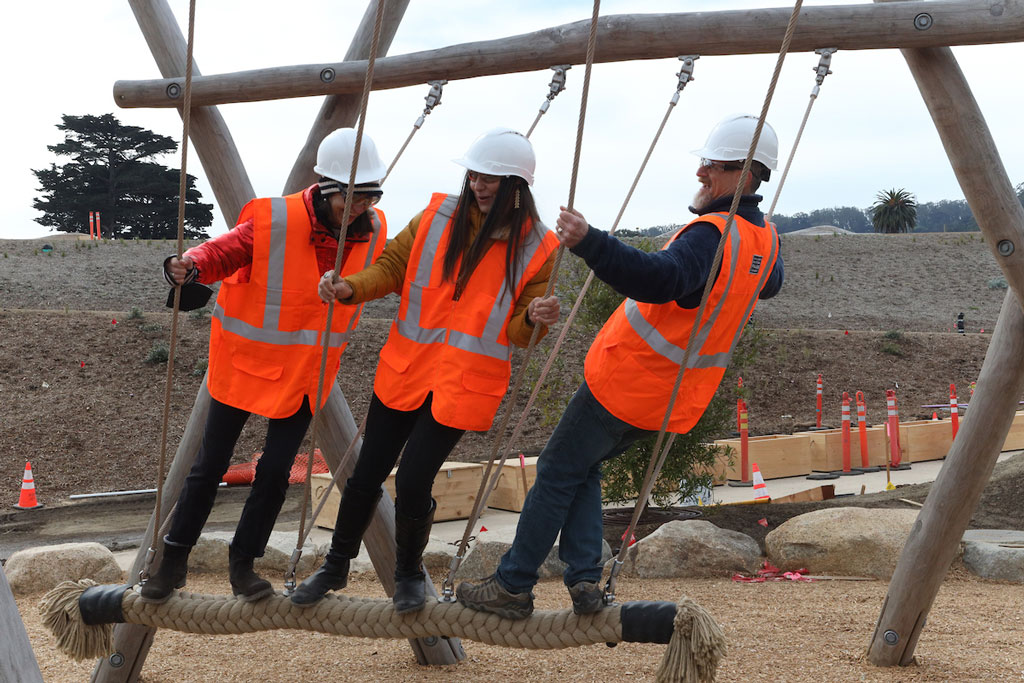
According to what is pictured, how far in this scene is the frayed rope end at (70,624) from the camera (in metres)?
3.95

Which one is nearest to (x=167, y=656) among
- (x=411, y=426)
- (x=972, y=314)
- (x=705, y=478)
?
(x=411, y=426)

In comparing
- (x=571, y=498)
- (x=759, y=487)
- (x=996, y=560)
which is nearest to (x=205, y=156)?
(x=571, y=498)

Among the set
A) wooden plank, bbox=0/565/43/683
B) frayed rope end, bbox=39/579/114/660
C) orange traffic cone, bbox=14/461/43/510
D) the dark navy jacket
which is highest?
the dark navy jacket

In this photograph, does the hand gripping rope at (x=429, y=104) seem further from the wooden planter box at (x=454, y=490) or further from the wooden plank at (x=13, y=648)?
the wooden planter box at (x=454, y=490)

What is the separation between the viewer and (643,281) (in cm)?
295

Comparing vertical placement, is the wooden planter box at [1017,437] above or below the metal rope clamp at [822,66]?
below

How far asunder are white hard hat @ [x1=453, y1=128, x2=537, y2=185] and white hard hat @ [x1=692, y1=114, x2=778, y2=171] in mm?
602

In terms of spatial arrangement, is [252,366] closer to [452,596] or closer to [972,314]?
[452,596]

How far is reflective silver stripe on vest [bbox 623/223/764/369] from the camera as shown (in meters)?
3.22

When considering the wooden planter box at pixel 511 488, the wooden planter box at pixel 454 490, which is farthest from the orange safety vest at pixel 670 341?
the wooden planter box at pixel 511 488

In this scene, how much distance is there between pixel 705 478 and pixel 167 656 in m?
5.48

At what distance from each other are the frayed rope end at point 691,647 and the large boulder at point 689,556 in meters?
4.91

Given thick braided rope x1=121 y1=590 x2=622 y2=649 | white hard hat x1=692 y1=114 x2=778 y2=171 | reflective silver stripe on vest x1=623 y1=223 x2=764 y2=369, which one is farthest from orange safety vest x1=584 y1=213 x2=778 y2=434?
thick braided rope x1=121 y1=590 x2=622 y2=649

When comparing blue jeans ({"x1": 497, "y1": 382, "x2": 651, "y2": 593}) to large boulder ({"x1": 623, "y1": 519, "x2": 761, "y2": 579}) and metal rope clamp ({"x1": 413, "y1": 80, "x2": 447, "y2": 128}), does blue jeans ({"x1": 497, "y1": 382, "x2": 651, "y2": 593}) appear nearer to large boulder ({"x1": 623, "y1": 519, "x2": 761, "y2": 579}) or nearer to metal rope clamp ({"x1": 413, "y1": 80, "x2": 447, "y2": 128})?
metal rope clamp ({"x1": 413, "y1": 80, "x2": 447, "y2": 128})
